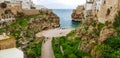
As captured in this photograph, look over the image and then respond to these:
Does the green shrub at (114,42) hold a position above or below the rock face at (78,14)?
above

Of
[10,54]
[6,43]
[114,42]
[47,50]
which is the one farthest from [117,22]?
[47,50]

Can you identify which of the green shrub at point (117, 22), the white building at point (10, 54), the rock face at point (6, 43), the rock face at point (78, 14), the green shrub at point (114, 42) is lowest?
the rock face at point (78, 14)

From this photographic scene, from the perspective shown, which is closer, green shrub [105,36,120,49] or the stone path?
green shrub [105,36,120,49]

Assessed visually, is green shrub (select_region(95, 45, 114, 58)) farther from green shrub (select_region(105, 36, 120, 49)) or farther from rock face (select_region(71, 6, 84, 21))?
rock face (select_region(71, 6, 84, 21))

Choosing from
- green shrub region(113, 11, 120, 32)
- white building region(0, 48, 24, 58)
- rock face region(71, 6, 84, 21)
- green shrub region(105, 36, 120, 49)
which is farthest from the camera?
rock face region(71, 6, 84, 21)

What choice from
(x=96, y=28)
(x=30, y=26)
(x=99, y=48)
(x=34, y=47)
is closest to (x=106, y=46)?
(x=99, y=48)

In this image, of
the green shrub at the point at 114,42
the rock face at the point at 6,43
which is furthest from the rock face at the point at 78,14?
the green shrub at the point at 114,42

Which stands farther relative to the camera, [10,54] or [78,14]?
[78,14]

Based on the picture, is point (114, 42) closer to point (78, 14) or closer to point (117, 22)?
point (117, 22)

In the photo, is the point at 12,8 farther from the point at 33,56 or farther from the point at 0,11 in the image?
the point at 33,56

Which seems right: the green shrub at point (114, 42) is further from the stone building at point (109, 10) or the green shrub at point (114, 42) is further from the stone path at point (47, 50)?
the stone path at point (47, 50)

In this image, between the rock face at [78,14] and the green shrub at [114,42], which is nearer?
the green shrub at [114,42]

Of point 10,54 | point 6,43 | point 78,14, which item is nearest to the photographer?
point 10,54

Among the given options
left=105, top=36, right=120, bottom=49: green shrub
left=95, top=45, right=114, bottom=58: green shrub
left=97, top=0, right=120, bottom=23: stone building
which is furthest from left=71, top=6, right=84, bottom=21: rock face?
left=95, top=45, right=114, bottom=58: green shrub
